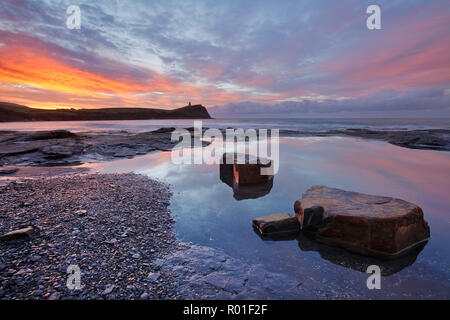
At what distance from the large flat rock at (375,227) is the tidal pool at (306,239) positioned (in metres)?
0.17

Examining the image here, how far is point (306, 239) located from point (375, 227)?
1183 millimetres

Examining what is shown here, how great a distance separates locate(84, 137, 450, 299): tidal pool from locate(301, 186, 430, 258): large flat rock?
0.55 ft

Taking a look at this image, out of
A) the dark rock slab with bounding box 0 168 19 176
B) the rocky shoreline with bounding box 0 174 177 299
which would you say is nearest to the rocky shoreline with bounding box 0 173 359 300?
the rocky shoreline with bounding box 0 174 177 299

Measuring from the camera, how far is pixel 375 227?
3.61 metres

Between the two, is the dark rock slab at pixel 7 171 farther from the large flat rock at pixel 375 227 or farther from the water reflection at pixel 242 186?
the large flat rock at pixel 375 227

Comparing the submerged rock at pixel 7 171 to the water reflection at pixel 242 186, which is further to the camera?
the submerged rock at pixel 7 171

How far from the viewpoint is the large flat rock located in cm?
356

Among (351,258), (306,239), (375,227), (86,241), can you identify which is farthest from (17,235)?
(375,227)

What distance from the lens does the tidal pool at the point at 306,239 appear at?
306cm

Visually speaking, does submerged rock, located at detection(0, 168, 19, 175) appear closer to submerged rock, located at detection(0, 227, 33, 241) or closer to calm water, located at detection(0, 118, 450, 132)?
submerged rock, located at detection(0, 227, 33, 241)

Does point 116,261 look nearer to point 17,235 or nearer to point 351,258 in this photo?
point 17,235

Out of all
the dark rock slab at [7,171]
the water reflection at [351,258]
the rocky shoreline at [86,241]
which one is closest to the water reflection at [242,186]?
the rocky shoreline at [86,241]
